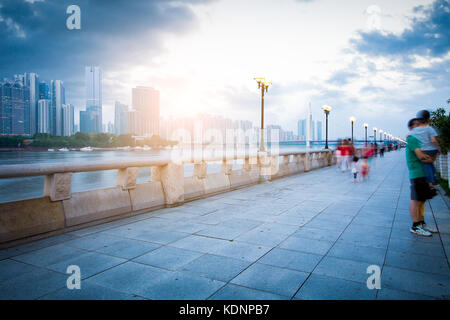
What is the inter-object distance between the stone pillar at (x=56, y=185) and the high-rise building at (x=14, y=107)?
2037cm

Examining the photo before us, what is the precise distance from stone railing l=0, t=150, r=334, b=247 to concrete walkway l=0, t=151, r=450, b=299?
254mm

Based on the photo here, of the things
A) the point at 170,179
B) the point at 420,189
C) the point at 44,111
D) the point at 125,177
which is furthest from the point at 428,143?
the point at 44,111

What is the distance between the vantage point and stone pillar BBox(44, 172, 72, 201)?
489 centimetres

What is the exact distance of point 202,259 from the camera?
13.0 feet

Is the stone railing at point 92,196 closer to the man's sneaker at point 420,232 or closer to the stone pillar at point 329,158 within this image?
the man's sneaker at point 420,232

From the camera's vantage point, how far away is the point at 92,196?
5676mm

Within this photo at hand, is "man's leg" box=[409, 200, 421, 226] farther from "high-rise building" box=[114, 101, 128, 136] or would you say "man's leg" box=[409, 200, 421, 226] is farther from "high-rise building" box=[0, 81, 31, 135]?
"high-rise building" box=[114, 101, 128, 136]

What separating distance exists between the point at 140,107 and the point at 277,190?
95013mm

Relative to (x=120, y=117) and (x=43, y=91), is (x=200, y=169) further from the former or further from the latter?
(x=120, y=117)

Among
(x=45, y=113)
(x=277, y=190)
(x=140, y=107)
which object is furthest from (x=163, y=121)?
(x=277, y=190)

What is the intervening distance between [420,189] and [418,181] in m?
0.14

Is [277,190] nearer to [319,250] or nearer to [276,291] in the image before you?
[319,250]

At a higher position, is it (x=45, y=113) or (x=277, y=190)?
(x=45, y=113)

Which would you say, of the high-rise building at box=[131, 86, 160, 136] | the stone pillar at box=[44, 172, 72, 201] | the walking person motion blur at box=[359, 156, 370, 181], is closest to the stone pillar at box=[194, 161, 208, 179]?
the stone pillar at box=[44, 172, 72, 201]
